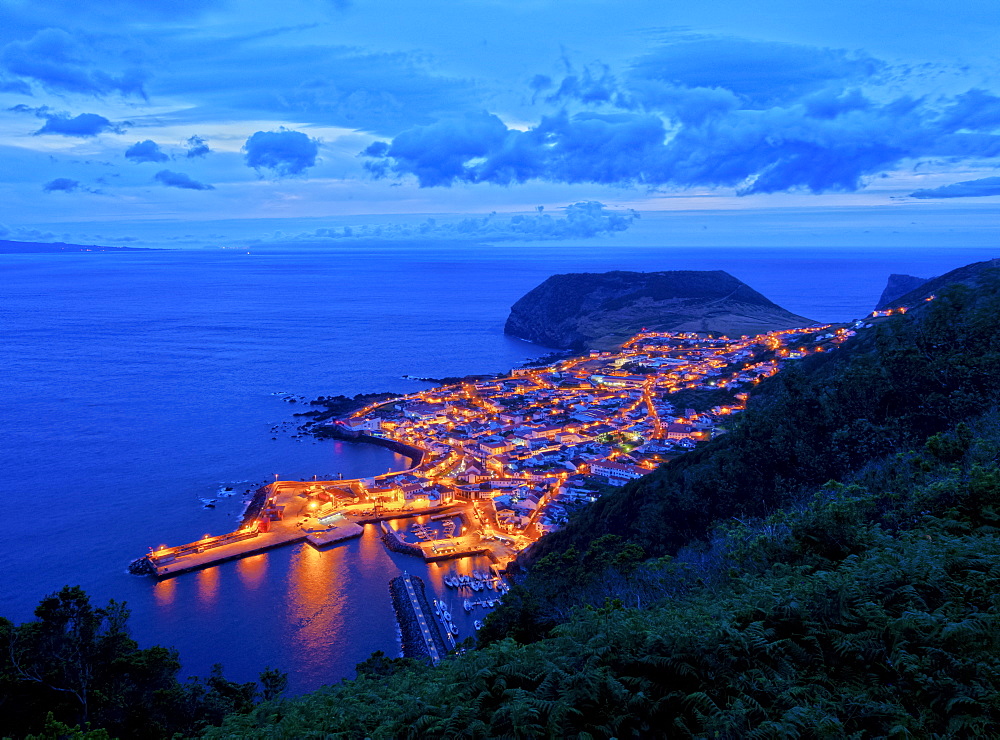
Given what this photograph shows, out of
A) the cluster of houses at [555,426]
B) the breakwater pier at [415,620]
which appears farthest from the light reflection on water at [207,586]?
the cluster of houses at [555,426]

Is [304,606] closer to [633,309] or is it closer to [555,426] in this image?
[555,426]

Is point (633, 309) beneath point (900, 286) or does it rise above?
above

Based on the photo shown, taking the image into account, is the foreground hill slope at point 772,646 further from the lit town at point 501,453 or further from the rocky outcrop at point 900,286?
the rocky outcrop at point 900,286

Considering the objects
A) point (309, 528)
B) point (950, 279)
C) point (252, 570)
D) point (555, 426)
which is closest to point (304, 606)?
point (252, 570)

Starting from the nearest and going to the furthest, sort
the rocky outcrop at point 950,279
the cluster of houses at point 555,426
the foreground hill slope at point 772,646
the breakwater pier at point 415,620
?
the foreground hill slope at point 772,646, the breakwater pier at point 415,620, the cluster of houses at point 555,426, the rocky outcrop at point 950,279

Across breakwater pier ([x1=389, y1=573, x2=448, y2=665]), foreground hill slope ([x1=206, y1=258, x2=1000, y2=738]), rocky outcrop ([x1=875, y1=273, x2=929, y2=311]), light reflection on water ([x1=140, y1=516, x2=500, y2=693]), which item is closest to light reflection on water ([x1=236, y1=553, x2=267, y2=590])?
light reflection on water ([x1=140, y1=516, x2=500, y2=693])

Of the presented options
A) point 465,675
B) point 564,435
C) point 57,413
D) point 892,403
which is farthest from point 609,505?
point 57,413
